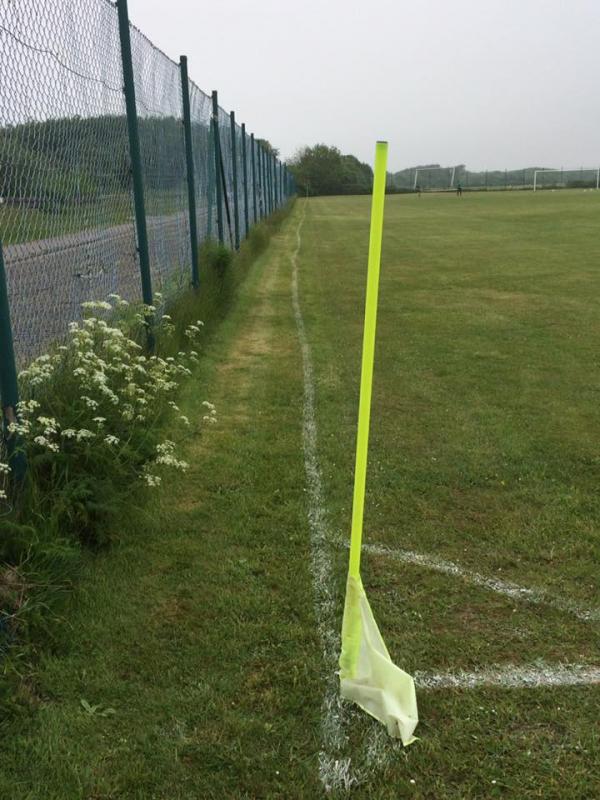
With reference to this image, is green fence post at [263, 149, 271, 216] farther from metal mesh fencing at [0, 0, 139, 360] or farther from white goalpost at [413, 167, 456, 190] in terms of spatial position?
white goalpost at [413, 167, 456, 190]

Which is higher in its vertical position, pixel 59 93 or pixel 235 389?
pixel 59 93

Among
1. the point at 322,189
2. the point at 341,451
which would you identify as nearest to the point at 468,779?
the point at 341,451

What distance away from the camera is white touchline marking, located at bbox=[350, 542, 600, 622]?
314cm

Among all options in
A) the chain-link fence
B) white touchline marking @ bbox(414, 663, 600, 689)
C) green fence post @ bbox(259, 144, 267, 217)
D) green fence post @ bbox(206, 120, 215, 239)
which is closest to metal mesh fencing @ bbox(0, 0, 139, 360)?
the chain-link fence

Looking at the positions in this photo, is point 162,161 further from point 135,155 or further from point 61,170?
point 61,170

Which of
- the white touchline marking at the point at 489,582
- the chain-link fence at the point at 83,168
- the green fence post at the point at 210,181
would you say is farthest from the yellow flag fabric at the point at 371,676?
the green fence post at the point at 210,181

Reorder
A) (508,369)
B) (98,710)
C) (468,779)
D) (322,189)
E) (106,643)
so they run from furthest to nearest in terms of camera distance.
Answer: (322,189), (508,369), (106,643), (98,710), (468,779)

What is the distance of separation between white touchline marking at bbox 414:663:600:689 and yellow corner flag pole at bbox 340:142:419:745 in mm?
213

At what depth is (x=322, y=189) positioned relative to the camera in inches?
3595

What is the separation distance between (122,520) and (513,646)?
2.02m

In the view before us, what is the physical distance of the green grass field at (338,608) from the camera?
7.72 ft

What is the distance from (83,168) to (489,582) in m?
3.63

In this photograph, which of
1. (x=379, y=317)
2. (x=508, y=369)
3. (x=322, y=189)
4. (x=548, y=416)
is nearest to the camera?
(x=548, y=416)

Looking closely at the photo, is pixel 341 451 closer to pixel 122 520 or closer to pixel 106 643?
pixel 122 520
